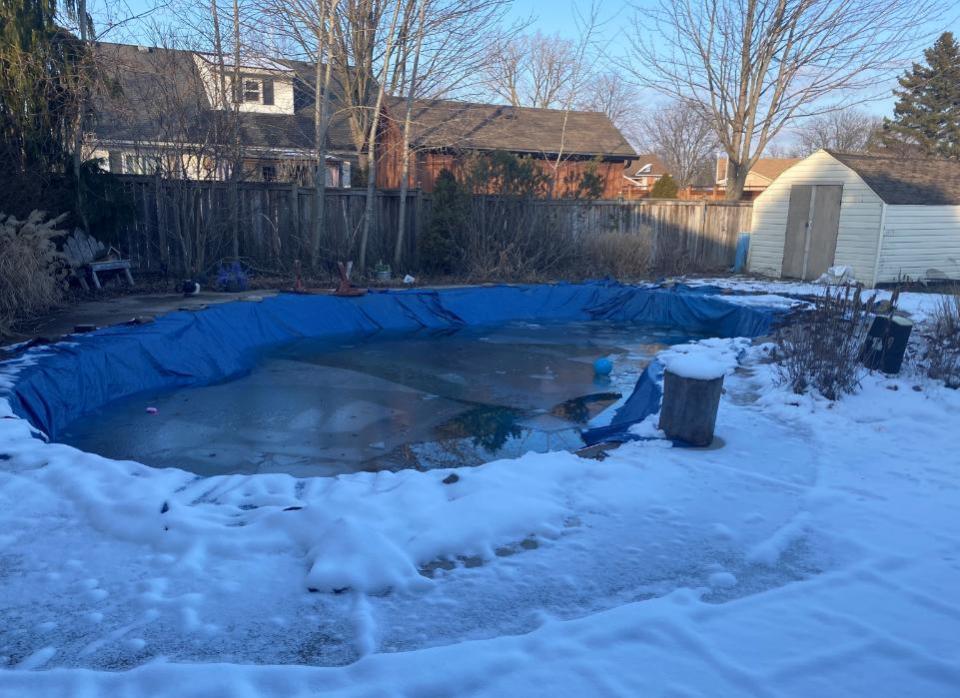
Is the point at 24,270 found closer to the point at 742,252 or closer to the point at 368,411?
the point at 368,411

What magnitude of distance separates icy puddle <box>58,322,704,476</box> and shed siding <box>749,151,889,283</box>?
6688 millimetres

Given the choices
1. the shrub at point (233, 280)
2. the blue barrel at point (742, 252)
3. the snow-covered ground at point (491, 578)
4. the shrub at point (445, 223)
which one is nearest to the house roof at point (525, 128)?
the shrub at point (445, 223)

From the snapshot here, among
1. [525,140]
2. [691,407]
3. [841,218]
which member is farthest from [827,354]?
[525,140]

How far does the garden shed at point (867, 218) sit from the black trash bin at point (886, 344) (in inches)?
331

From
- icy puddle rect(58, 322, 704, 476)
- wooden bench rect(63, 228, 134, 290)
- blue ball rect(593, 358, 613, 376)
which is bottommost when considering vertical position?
icy puddle rect(58, 322, 704, 476)

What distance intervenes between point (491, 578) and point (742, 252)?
15.3 meters

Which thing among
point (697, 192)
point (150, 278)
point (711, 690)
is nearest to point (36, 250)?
point (150, 278)

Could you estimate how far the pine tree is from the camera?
1101 inches

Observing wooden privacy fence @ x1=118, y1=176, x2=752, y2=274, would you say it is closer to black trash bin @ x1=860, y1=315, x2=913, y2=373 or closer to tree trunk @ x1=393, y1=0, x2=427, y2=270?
tree trunk @ x1=393, y1=0, x2=427, y2=270

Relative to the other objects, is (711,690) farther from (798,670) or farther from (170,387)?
(170,387)

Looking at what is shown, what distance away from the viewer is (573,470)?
169 inches

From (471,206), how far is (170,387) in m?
7.98

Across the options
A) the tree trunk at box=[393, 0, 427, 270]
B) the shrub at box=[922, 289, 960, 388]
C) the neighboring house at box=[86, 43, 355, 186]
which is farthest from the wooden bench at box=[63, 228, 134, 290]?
the shrub at box=[922, 289, 960, 388]

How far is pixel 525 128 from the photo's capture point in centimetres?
2427
